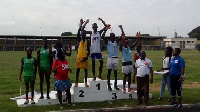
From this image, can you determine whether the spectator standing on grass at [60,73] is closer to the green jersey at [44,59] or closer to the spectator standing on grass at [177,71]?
the green jersey at [44,59]

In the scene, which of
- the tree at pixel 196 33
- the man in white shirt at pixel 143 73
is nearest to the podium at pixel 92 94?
the man in white shirt at pixel 143 73

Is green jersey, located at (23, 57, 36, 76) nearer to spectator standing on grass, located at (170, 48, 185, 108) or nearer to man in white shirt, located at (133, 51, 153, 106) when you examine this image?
man in white shirt, located at (133, 51, 153, 106)

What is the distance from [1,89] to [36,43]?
66.6m

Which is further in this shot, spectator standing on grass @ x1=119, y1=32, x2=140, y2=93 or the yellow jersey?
spectator standing on grass @ x1=119, y1=32, x2=140, y2=93

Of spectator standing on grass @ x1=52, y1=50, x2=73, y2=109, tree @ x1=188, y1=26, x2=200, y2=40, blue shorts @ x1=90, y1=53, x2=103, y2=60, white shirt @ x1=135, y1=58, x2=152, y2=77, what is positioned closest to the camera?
spectator standing on grass @ x1=52, y1=50, x2=73, y2=109

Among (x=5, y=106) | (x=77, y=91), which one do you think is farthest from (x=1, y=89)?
(x=77, y=91)

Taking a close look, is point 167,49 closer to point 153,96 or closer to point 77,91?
point 153,96

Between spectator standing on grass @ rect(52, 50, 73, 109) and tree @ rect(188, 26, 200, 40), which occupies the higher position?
tree @ rect(188, 26, 200, 40)

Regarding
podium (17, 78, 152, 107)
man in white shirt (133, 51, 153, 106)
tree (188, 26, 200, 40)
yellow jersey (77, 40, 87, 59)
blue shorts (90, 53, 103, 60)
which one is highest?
tree (188, 26, 200, 40)

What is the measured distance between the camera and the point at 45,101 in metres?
9.52

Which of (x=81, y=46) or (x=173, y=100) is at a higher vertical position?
(x=81, y=46)

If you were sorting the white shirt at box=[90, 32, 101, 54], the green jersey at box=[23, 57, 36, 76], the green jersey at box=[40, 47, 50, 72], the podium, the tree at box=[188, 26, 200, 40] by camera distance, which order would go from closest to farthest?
the green jersey at box=[23, 57, 36, 76]
the green jersey at box=[40, 47, 50, 72]
the podium
the white shirt at box=[90, 32, 101, 54]
the tree at box=[188, 26, 200, 40]

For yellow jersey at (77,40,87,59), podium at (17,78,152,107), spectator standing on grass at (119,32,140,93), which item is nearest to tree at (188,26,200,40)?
spectator standing on grass at (119,32,140,93)

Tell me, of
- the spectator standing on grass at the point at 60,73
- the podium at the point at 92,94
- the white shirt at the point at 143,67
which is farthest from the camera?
the podium at the point at 92,94
